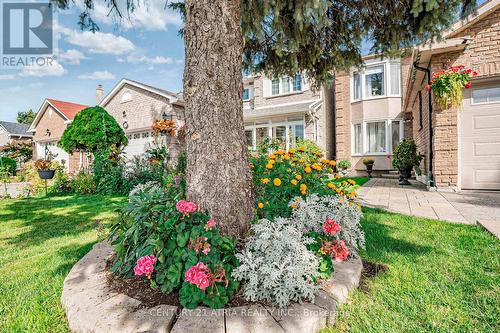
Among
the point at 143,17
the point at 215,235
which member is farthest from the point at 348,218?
the point at 143,17

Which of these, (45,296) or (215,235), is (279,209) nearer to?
(215,235)

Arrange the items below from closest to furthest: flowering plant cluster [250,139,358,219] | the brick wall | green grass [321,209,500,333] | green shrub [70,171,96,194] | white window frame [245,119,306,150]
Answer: green grass [321,209,500,333] < flowering plant cluster [250,139,358,219] < the brick wall < green shrub [70,171,96,194] < white window frame [245,119,306,150]

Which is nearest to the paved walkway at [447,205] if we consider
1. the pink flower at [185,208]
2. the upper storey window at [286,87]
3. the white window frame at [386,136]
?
the pink flower at [185,208]

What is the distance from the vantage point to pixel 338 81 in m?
12.6

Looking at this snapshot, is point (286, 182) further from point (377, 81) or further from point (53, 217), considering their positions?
point (377, 81)

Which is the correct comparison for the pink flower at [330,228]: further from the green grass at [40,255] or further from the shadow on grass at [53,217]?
the shadow on grass at [53,217]

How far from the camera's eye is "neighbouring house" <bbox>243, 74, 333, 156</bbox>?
484 inches

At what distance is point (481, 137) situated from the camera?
6215mm

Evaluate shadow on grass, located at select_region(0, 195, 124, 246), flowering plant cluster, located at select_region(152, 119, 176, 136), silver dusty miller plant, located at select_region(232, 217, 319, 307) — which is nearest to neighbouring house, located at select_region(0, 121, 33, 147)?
flowering plant cluster, located at select_region(152, 119, 176, 136)

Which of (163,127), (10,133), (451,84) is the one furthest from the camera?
(10,133)

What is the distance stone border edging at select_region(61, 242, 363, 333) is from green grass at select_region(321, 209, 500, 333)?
126mm

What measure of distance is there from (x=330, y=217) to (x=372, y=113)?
11.2m

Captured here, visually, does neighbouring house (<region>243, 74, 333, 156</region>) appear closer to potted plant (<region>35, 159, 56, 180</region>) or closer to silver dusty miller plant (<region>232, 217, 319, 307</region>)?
potted plant (<region>35, 159, 56, 180</region>)

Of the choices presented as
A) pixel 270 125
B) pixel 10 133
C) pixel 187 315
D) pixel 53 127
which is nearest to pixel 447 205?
pixel 187 315
